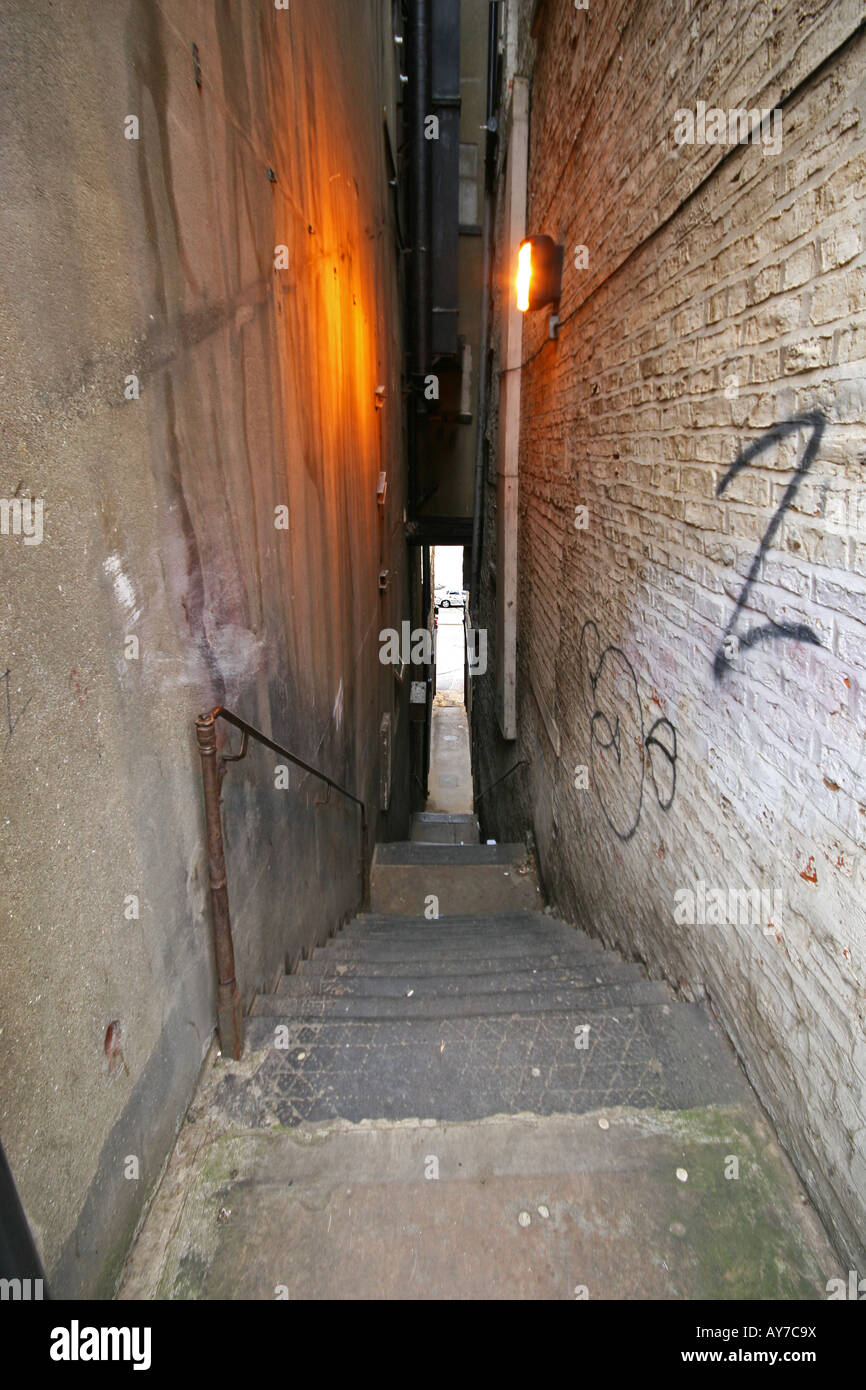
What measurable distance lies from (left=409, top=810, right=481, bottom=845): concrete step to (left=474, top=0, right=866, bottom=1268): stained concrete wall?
7.83 m

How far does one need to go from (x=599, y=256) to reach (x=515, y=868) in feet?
15.2

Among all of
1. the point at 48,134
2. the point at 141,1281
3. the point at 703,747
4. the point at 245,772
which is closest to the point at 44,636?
the point at 48,134

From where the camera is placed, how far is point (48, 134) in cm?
128

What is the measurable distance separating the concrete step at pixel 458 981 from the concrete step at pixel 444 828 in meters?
8.25

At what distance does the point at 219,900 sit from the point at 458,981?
1385mm

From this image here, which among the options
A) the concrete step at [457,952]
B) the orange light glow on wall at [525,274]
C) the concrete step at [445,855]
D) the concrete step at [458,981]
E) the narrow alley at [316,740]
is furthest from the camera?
the concrete step at [445,855]

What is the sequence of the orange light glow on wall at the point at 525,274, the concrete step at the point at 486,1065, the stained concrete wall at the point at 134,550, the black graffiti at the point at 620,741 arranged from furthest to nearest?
the orange light glow on wall at the point at 525,274
the black graffiti at the point at 620,741
the concrete step at the point at 486,1065
the stained concrete wall at the point at 134,550

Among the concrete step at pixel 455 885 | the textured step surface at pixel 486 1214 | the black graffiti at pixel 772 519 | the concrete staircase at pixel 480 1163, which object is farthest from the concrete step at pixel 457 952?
the black graffiti at pixel 772 519

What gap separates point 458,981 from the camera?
3.14 metres

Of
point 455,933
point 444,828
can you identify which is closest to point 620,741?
point 455,933

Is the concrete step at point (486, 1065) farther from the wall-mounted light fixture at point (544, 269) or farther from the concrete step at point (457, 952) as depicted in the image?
the wall-mounted light fixture at point (544, 269)

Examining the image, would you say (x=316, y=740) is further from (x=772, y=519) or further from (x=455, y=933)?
(x=772, y=519)

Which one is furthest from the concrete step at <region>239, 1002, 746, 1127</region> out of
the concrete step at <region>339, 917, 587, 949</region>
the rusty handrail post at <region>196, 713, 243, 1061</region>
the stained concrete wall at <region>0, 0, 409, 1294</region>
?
the concrete step at <region>339, 917, 587, 949</region>

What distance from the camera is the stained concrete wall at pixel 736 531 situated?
5.38 feet
